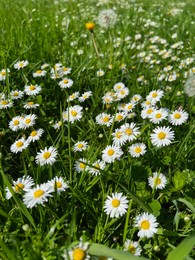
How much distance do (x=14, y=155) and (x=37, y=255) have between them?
3.07 ft

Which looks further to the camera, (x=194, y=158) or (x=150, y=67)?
(x=150, y=67)

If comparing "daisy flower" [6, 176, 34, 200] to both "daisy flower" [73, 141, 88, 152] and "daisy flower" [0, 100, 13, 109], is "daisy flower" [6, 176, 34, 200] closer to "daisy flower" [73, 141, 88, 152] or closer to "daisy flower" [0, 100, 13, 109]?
"daisy flower" [73, 141, 88, 152]

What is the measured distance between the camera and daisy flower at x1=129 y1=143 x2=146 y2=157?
1.66 m

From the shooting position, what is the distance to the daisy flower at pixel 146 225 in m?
1.23

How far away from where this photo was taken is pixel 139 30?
404 centimetres

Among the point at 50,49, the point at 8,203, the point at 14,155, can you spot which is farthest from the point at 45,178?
the point at 50,49

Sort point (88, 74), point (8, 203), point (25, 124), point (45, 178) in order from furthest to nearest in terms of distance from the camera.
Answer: point (88, 74)
point (25, 124)
point (45, 178)
point (8, 203)

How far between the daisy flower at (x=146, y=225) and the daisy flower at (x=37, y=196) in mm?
359

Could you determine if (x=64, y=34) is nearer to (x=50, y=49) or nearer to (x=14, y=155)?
(x=50, y=49)

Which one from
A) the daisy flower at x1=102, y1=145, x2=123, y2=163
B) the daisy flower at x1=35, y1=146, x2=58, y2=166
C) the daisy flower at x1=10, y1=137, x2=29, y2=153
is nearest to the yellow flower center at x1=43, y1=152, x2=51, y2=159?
the daisy flower at x1=35, y1=146, x2=58, y2=166

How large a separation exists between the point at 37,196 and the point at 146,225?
436 millimetres

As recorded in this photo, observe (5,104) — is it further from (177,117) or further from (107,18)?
(107,18)

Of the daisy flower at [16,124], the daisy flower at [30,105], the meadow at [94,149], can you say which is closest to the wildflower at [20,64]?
the meadow at [94,149]

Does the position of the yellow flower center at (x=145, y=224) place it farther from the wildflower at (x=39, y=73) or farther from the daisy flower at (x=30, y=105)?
the wildflower at (x=39, y=73)
